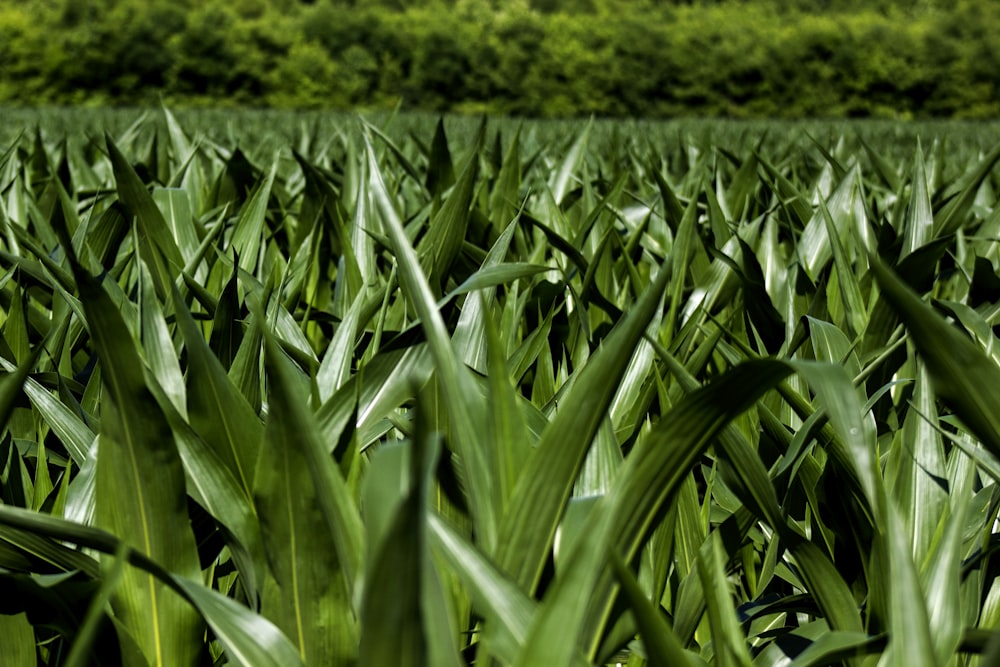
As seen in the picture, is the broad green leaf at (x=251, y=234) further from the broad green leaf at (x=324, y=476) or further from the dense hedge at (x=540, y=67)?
the dense hedge at (x=540, y=67)

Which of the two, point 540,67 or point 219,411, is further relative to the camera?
A: point 540,67

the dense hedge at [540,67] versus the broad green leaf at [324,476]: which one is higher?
the dense hedge at [540,67]

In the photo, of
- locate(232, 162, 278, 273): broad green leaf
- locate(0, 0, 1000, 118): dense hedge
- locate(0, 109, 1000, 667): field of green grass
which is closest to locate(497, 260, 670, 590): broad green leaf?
locate(0, 109, 1000, 667): field of green grass

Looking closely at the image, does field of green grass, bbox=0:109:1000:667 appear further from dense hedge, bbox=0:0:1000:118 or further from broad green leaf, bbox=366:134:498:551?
dense hedge, bbox=0:0:1000:118

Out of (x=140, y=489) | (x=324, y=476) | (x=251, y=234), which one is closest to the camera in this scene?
(x=324, y=476)

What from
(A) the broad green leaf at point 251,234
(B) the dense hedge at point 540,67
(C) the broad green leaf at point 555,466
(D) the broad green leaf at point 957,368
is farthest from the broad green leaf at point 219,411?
(B) the dense hedge at point 540,67

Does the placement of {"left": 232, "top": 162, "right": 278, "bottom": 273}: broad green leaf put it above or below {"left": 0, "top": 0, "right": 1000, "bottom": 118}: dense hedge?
below

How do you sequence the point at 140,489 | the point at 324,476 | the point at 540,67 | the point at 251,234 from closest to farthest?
the point at 324,476
the point at 140,489
the point at 251,234
the point at 540,67

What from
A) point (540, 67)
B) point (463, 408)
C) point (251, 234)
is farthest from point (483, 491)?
point (540, 67)

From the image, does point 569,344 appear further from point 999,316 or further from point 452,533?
point 452,533

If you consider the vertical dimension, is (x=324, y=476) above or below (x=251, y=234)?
below

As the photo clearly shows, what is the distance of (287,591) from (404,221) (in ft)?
4.76

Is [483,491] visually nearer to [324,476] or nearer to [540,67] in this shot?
[324,476]

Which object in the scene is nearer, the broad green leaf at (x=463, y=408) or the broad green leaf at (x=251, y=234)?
the broad green leaf at (x=463, y=408)
